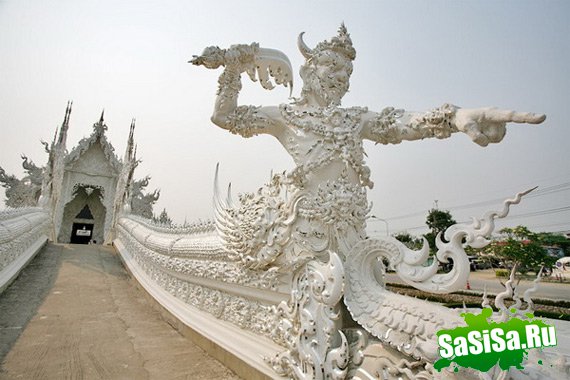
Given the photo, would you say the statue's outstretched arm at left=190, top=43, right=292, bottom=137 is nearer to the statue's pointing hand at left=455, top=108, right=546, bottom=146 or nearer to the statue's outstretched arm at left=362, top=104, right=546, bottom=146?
the statue's outstretched arm at left=362, top=104, right=546, bottom=146

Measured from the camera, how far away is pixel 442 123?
2.05m

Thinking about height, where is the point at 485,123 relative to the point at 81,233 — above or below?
above

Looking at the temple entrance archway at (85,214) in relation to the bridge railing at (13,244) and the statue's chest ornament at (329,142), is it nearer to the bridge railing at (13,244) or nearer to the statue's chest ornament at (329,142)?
the bridge railing at (13,244)

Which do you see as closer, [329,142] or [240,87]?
[329,142]

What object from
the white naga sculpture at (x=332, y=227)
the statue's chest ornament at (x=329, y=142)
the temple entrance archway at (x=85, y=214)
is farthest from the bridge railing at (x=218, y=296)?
the temple entrance archway at (x=85, y=214)

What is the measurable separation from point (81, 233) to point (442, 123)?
26.6m

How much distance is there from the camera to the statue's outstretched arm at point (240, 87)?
106 inches

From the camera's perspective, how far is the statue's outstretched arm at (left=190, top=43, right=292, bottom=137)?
2.70 meters

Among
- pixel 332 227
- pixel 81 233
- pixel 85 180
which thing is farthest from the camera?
pixel 81 233

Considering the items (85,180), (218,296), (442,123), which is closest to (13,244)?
(218,296)

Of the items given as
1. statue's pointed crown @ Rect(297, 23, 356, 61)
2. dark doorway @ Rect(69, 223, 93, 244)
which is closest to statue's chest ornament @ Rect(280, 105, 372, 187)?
statue's pointed crown @ Rect(297, 23, 356, 61)

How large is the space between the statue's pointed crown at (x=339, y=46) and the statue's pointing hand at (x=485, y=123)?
1.25 metres

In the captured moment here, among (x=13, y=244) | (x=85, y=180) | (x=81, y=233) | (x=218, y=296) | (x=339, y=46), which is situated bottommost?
(x=218, y=296)

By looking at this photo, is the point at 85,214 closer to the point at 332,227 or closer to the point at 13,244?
the point at 13,244
